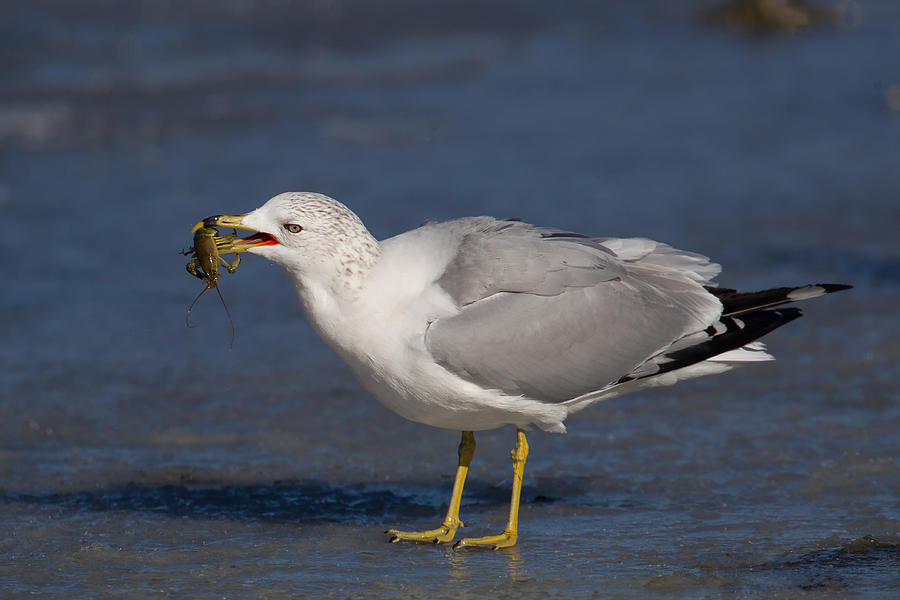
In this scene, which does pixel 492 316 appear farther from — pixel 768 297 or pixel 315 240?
pixel 768 297

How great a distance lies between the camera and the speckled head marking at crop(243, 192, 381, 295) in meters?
4.65

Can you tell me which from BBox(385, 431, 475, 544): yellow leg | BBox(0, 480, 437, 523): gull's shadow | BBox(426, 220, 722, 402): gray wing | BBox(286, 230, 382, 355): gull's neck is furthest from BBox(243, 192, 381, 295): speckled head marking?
BBox(0, 480, 437, 523): gull's shadow

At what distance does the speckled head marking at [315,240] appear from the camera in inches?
183

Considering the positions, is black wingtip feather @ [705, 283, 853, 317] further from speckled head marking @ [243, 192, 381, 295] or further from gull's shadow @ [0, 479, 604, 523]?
speckled head marking @ [243, 192, 381, 295]

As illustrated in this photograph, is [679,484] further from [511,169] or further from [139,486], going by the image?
[511,169]

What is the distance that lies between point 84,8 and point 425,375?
612 inches

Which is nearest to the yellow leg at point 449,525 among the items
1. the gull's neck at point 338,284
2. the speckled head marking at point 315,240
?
the gull's neck at point 338,284

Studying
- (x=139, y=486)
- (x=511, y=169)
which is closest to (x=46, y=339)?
(x=139, y=486)

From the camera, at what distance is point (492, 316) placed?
4.84m

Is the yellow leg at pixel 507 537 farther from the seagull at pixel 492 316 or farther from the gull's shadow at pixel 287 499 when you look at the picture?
the gull's shadow at pixel 287 499

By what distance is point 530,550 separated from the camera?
15.9 feet

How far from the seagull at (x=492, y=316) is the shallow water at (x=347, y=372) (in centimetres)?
56

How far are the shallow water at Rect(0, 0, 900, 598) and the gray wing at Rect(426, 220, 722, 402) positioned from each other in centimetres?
66

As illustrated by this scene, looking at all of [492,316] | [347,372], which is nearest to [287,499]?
[492,316]
